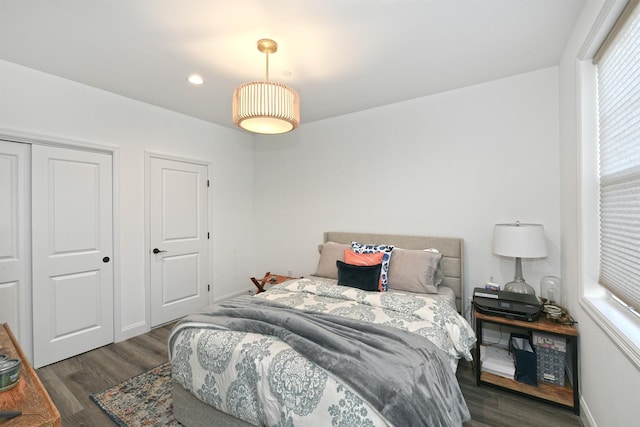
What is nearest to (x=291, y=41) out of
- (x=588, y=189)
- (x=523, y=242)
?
(x=588, y=189)

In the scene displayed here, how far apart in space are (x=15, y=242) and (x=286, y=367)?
274 centimetres

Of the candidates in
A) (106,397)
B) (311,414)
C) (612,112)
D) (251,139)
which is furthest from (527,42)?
(106,397)

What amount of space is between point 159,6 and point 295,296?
2268 mm

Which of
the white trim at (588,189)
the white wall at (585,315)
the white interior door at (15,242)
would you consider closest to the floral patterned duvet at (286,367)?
the white wall at (585,315)

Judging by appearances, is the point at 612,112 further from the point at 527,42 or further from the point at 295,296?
the point at 295,296

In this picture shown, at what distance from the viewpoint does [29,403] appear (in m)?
1.05

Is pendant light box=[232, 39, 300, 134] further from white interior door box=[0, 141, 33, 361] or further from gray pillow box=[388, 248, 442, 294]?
white interior door box=[0, 141, 33, 361]

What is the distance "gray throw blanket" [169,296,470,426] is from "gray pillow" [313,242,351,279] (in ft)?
4.05

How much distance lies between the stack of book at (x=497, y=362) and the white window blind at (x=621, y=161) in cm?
94

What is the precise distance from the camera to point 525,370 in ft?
7.12

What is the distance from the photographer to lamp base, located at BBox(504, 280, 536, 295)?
2410 millimetres

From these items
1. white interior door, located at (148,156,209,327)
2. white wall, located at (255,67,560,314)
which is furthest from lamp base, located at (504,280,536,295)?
white interior door, located at (148,156,209,327)

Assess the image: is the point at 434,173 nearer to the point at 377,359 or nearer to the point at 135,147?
the point at 377,359

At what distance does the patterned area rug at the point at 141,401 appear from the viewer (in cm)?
191
